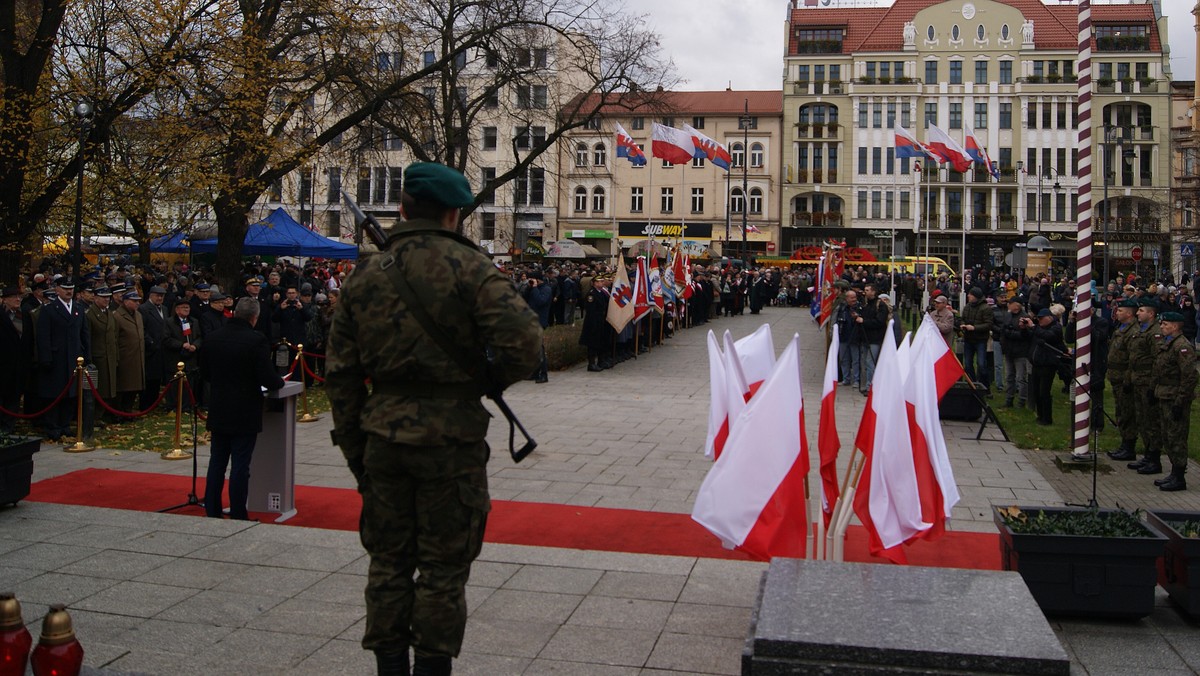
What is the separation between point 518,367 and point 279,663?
2.11 m

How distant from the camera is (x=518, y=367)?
3.89 metres

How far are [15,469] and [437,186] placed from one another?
18.2 ft

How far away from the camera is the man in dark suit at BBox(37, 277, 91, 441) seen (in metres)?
12.2

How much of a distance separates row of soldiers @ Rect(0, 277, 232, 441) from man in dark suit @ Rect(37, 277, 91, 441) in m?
0.01

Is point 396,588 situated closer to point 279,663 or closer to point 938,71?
point 279,663

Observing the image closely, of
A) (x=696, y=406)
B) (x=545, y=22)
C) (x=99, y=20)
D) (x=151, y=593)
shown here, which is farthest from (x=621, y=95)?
(x=151, y=593)

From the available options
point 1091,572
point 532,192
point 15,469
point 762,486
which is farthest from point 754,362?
point 532,192

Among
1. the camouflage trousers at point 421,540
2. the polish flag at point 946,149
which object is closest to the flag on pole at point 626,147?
the polish flag at point 946,149

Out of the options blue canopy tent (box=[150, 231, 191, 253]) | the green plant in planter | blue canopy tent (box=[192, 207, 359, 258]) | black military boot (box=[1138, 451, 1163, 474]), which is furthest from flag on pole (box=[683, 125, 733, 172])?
the green plant in planter

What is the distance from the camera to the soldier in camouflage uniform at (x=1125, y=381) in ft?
37.7

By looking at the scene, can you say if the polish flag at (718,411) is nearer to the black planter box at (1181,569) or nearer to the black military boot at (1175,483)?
the black planter box at (1181,569)

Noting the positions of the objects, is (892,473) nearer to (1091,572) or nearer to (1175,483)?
(1091,572)

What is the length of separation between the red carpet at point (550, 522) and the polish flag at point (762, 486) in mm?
1683

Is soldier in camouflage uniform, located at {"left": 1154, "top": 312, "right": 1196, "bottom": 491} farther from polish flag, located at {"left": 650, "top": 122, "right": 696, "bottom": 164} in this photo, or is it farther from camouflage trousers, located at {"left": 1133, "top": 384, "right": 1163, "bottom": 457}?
polish flag, located at {"left": 650, "top": 122, "right": 696, "bottom": 164}
